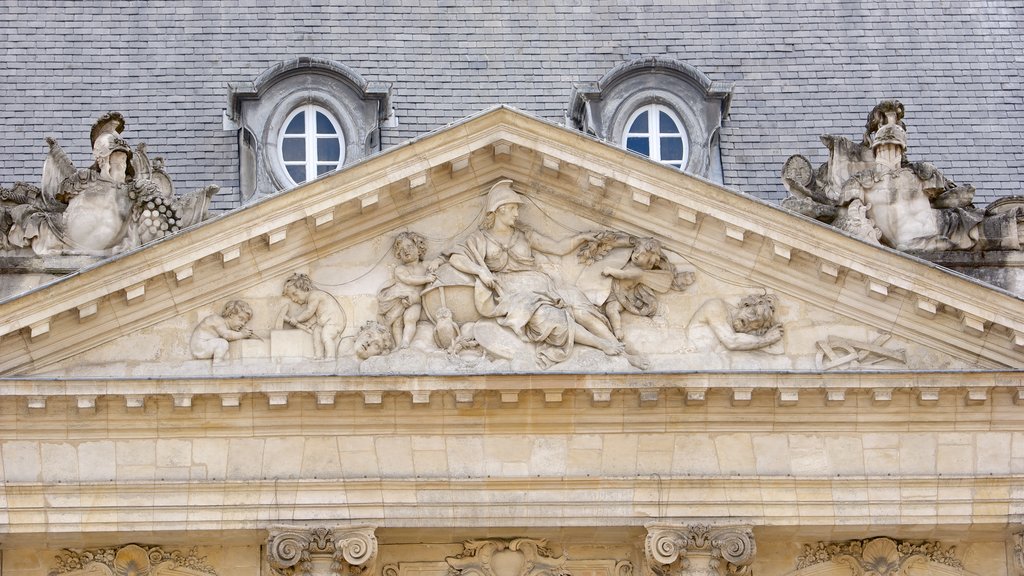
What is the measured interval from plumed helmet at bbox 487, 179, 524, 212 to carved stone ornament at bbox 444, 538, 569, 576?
355 centimetres

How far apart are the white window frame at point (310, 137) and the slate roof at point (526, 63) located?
2.07ft

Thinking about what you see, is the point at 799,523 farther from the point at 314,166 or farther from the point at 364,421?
the point at 314,166

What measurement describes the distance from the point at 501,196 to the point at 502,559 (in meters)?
3.85

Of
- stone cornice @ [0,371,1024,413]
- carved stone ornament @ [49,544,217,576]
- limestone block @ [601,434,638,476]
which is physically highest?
stone cornice @ [0,371,1024,413]

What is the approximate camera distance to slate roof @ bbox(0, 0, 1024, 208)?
30.8m

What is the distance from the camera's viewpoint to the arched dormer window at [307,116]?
98.9ft

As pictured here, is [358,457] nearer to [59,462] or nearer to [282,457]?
[282,457]

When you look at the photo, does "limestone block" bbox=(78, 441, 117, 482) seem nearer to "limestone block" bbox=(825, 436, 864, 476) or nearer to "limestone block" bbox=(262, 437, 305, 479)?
"limestone block" bbox=(262, 437, 305, 479)

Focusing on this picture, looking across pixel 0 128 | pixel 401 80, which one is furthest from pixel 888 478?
pixel 0 128

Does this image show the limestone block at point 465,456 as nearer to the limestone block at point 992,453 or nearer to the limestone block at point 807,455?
the limestone block at point 807,455

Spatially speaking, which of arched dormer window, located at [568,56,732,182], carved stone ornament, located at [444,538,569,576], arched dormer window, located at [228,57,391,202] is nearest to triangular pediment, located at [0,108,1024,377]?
carved stone ornament, located at [444,538,569,576]

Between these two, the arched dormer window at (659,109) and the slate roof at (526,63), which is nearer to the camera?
the arched dormer window at (659,109)

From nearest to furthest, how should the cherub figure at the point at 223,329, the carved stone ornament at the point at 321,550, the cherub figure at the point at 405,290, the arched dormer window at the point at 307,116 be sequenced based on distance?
the carved stone ornament at the point at 321,550 < the cherub figure at the point at 223,329 < the cherub figure at the point at 405,290 < the arched dormer window at the point at 307,116

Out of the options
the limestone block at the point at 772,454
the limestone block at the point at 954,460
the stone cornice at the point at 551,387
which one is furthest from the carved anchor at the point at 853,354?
the limestone block at the point at 954,460
